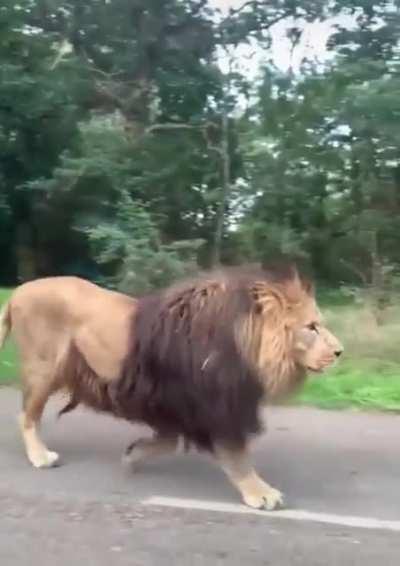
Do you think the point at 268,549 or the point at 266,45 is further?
the point at 266,45

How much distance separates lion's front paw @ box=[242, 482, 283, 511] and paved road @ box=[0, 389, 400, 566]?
0.06m

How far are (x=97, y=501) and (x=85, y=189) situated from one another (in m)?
18.6

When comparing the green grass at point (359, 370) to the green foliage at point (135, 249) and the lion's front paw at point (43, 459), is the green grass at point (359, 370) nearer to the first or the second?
the lion's front paw at point (43, 459)

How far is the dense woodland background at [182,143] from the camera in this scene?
69.8 feet

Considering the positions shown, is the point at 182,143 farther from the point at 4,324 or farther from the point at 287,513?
the point at 287,513

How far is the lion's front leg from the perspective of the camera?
5.30 metres

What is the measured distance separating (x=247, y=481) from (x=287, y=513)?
0.30m

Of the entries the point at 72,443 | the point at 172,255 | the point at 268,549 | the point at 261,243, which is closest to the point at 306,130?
the point at 261,243

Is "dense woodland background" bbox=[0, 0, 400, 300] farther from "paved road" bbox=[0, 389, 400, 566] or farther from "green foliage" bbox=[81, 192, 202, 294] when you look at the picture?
"paved road" bbox=[0, 389, 400, 566]

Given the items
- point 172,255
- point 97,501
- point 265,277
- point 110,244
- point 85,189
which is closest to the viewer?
point 97,501

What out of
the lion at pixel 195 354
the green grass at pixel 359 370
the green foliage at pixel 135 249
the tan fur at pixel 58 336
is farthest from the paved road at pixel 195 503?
the green foliage at pixel 135 249

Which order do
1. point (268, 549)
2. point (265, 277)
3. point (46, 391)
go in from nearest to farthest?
point (268, 549) → point (265, 277) → point (46, 391)

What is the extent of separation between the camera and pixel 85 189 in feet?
77.4

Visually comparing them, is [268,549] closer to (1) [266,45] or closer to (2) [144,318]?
(2) [144,318]
